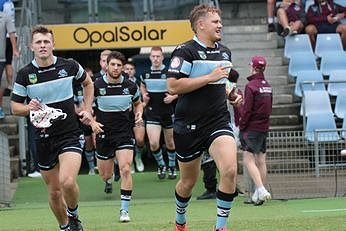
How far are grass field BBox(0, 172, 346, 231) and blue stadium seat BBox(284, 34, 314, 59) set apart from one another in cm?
472

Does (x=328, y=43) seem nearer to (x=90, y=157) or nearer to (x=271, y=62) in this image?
(x=271, y=62)

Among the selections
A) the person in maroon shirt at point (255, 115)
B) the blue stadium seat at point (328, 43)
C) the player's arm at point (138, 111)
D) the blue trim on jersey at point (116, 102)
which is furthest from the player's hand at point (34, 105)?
the blue stadium seat at point (328, 43)

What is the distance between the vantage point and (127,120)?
1243 cm

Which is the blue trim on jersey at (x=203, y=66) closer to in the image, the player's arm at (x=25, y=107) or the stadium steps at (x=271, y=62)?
the player's arm at (x=25, y=107)

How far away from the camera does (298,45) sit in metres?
19.2

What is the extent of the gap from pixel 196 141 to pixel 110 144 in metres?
3.57

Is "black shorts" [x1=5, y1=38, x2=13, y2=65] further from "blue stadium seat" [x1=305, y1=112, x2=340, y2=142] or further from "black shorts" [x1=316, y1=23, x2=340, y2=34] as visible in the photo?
"black shorts" [x1=316, y1=23, x2=340, y2=34]

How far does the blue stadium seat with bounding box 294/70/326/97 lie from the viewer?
686 inches

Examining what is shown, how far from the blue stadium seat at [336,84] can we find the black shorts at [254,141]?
4559mm

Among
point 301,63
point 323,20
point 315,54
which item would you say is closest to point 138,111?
point 301,63

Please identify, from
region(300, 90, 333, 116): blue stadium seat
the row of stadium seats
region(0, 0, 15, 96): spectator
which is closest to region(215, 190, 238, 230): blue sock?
region(300, 90, 333, 116): blue stadium seat

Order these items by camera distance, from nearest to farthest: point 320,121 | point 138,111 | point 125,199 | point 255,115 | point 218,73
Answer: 1. point 218,73
2. point 125,199
3. point 138,111
4. point 255,115
5. point 320,121

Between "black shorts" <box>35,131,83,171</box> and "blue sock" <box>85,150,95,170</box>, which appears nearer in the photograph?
"black shorts" <box>35,131,83,171</box>

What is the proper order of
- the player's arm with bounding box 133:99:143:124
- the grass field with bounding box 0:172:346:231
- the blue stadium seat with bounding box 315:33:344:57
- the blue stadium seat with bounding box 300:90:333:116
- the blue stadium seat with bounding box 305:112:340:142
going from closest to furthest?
the grass field with bounding box 0:172:346:231 < the player's arm with bounding box 133:99:143:124 < the blue stadium seat with bounding box 305:112:340:142 < the blue stadium seat with bounding box 300:90:333:116 < the blue stadium seat with bounding box 315:33:344:57
